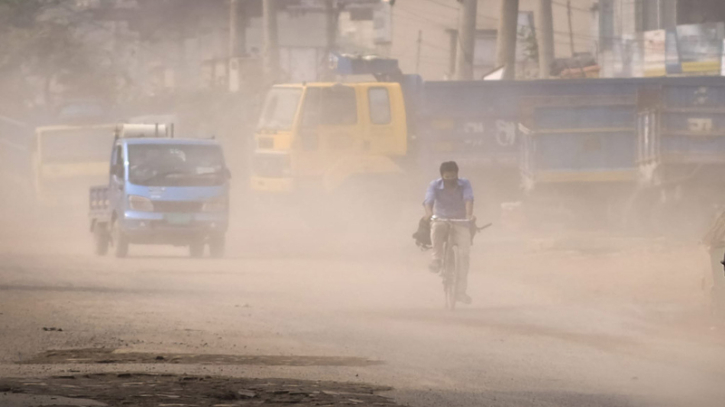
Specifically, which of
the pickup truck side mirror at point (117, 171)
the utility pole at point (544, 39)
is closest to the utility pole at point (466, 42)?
the utility pole at point (544, 39)

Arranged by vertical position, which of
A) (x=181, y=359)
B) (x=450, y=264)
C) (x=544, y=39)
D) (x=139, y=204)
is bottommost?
(x=181, y=359)

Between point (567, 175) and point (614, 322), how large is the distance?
11315mm

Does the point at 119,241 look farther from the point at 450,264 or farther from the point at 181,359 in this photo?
the point at 181,359

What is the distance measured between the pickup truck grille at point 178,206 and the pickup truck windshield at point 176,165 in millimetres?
296

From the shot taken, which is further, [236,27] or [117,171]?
[236,27]

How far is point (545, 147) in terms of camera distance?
25.2 m

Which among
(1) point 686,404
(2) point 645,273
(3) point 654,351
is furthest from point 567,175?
(1) point 686,404

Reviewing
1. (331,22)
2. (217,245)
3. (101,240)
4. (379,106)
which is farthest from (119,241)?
(331,22)

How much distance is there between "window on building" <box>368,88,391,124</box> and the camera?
25.2 metres

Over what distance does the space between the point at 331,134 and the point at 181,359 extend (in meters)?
14.5

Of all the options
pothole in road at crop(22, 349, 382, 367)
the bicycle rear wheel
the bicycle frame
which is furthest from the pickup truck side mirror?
pothole in road at crop(22, 349, 382, 367)

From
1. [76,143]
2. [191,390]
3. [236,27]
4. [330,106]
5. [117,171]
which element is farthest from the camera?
[236,27]

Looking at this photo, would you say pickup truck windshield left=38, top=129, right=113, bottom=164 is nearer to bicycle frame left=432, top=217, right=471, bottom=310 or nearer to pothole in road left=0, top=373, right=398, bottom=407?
bicycle frame left=432, top=217, right=471, bottom=310

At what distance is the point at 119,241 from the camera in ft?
74.1
